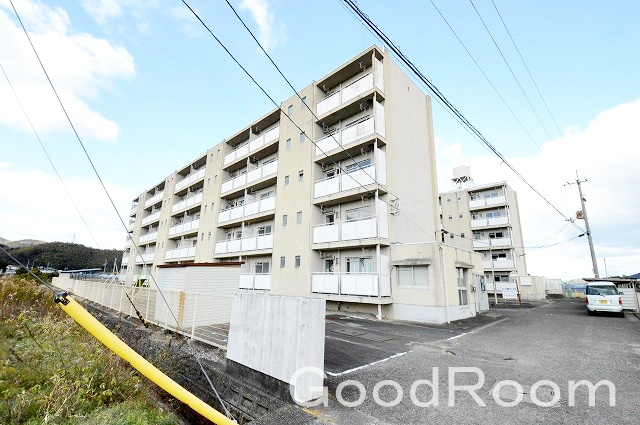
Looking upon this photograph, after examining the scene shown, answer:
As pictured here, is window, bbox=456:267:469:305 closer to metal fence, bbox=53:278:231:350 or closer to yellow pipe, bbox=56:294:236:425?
metal fence, bbox=53:278:231:350

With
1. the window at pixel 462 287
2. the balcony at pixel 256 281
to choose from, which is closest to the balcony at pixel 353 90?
the window at pixel 462 287

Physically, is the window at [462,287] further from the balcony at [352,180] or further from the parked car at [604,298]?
the parked car at [604,298]

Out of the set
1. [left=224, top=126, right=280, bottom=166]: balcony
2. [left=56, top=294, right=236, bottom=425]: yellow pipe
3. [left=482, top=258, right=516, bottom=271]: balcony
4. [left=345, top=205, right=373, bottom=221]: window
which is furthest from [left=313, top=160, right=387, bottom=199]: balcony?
[left=482, top=258, right=516, bottom=271]: balcony

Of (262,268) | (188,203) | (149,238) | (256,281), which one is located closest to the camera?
(256,281)

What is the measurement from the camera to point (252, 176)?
→ 908 inches

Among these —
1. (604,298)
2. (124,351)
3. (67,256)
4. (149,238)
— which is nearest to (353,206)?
(604,298)

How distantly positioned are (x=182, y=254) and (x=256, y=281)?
12987 mm

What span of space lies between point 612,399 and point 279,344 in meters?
5.57

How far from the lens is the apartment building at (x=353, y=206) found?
14266 millimetres

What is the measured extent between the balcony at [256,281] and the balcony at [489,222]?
89.3 feet

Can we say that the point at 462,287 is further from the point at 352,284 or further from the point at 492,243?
the point at 492,243

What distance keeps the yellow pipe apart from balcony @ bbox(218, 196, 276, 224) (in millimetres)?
17900

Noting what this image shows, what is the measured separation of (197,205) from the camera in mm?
29750

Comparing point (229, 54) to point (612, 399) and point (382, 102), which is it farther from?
point (382, 102)
